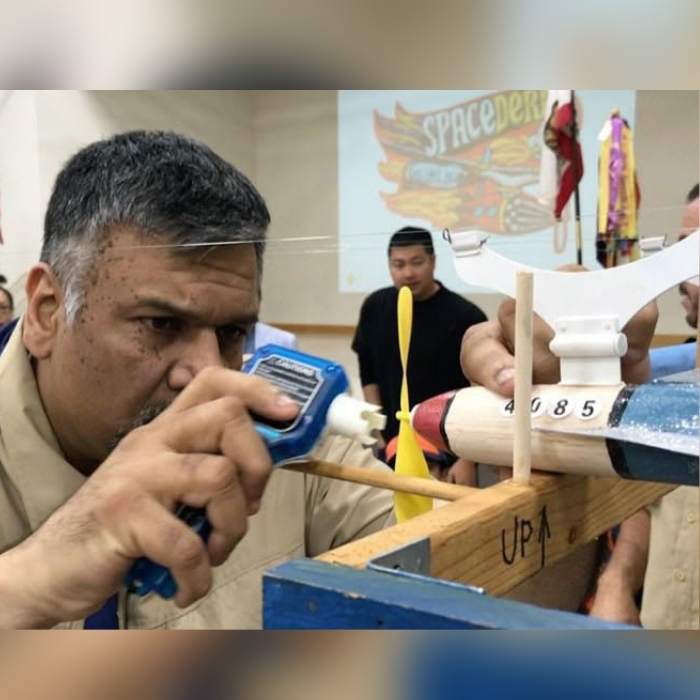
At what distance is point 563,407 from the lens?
0.37 meters

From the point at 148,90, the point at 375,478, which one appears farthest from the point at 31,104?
the point at 375,478

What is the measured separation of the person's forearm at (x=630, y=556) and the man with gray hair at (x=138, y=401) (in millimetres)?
220

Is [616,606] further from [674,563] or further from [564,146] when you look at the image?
[564,146]

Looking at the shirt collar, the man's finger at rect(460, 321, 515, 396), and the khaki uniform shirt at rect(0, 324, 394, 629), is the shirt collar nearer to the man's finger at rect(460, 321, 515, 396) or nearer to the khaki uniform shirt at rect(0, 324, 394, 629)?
the khaki uniform shirt at rect(0, 324, 394, 629)

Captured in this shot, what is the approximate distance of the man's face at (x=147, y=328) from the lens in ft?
1.23

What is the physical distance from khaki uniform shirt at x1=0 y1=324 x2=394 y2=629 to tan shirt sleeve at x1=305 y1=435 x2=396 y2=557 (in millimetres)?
26

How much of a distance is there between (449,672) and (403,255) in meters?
0.26

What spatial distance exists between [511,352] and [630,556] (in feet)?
0.69

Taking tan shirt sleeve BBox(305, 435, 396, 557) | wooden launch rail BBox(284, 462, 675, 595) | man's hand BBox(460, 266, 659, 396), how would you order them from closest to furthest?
1. wooden launch rail BBox(284, 462, 675, 595)
2. man's hand BBox(460, 266, 659, 396)
3. tan shirt sleeve BBox(305, 435, 396, 557)

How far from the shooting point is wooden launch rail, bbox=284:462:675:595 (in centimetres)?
29

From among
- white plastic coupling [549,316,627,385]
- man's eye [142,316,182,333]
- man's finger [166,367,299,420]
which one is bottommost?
man's finger [166,367,299,420]

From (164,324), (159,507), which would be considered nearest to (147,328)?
(164,324)

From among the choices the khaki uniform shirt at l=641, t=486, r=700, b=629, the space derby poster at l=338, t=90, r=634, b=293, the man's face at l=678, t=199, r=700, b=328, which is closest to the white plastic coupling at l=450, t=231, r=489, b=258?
the space derby poster at l=338, t=90, r=634, b=293

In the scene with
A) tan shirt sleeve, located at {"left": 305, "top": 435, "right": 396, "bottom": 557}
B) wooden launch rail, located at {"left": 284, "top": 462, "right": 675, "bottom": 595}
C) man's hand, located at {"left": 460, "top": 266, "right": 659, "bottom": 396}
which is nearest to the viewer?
wooden launch rail, located at {"left": 284, "top": 462, "right": 675, "bottom": 595}
